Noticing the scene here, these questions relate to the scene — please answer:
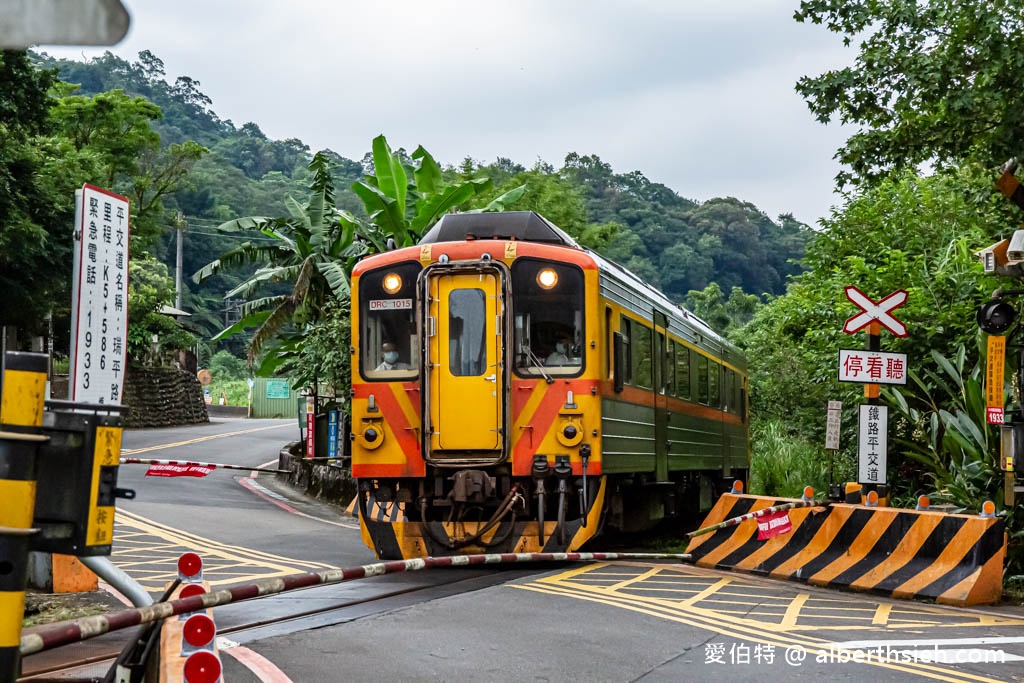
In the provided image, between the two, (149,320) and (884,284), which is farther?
(149,320)

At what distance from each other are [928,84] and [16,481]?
37.2 feet

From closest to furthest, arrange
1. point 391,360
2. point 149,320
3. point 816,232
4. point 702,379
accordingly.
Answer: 1. point 391,360
2. point 702,379
3. point 816,232
4. point 149,320

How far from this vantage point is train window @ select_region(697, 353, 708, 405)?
17.1 m

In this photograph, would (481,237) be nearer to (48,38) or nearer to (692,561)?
(692,561)

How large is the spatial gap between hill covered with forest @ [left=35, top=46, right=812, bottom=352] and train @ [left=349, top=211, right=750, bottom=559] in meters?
40.3

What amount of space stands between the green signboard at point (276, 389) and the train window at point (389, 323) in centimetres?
4332

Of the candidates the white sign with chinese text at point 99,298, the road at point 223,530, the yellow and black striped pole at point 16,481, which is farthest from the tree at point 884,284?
the yellow and black striped pole at point 16,481

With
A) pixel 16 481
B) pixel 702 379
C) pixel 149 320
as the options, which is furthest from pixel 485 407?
pixel 149 320

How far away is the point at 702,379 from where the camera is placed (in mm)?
17422

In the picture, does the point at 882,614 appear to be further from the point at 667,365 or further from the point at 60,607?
the point at 60,607

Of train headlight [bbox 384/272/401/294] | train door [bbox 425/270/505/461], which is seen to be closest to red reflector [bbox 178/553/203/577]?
train door [bbox 425/270/505/461]

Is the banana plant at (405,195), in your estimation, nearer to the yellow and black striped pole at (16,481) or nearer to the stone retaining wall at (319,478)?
the stone retaining wall at (319,478)

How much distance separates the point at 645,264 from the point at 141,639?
61365 millimetres

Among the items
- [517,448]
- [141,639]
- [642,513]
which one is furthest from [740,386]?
[141,639]
